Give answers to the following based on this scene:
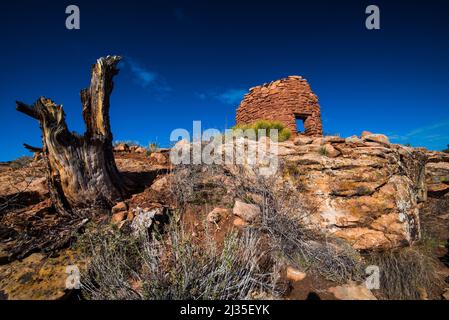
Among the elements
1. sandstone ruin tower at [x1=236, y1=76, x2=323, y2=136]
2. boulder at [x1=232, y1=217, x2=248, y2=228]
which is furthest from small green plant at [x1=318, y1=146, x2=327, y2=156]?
sandstone ruin tower at [x1=236, y1=76, x2=323, y2=136]

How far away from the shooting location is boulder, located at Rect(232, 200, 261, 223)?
10.3 feet

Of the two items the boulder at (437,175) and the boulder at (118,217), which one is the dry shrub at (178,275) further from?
the boulder at (437,175)

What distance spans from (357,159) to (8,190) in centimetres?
590

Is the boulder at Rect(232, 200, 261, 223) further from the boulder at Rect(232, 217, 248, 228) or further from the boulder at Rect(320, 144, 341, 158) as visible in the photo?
the boulder at Rect(320, 144, 341, 158)

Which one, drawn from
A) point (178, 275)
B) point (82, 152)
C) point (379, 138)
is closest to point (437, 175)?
point (379, 138)

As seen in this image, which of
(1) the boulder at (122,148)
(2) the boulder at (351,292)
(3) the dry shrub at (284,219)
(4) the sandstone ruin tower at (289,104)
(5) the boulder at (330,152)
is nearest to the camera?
(2) the boulder at (351,292)

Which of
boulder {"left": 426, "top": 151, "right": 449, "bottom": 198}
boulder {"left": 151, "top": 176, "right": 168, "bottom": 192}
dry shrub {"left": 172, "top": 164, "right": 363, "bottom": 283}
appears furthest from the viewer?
boulder {"left": 426, "top": 151, "right": 449, "bottom": 198}

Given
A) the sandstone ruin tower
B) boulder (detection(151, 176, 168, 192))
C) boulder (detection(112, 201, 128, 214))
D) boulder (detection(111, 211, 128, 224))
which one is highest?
the sandstone ruin tower

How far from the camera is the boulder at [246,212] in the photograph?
124 inches

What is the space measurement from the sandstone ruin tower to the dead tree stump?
7.89m

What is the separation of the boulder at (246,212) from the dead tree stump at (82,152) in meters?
1.86

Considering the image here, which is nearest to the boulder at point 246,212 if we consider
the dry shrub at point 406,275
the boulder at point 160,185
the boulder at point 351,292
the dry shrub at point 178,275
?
the dry shrub at point 178,275

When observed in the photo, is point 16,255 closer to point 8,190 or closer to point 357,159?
point 8,190

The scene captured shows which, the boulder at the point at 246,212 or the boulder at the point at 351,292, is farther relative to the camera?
the boulder at the point at 246,212
